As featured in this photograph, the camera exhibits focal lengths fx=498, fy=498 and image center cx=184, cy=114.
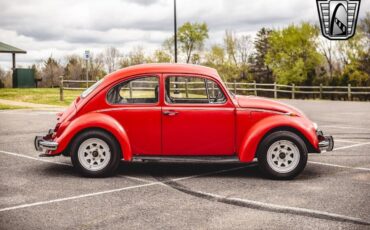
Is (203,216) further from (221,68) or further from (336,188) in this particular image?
(221,68)

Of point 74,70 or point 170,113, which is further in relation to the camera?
point 74,70

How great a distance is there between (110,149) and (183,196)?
58.6 inches

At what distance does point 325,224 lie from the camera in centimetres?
495

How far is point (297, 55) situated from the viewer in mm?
63625

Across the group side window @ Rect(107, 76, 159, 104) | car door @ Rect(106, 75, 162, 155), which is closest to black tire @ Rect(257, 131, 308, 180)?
car door @ Rect(106, 75, 162, 155)

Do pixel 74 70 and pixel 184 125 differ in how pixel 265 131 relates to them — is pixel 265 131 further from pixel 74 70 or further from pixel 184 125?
pixel 74 70

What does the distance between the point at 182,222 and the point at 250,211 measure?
87cm

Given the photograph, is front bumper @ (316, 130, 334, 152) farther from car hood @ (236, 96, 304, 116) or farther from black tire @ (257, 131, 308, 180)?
car hood @ (236, 96, 304, 116)

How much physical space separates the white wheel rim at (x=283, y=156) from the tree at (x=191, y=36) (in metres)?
60.2

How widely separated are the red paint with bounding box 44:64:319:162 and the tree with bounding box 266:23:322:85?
178 ft

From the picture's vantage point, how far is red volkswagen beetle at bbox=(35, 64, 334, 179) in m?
7.04

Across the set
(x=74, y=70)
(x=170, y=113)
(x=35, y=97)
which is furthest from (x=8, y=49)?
(x=170, y=113)

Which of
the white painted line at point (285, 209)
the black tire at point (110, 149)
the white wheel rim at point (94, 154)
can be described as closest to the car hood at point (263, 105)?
the white painted line at point (285, 209)

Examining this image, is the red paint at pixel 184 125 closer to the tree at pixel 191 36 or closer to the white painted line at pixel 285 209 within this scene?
the white painted line at pixel 285 209
